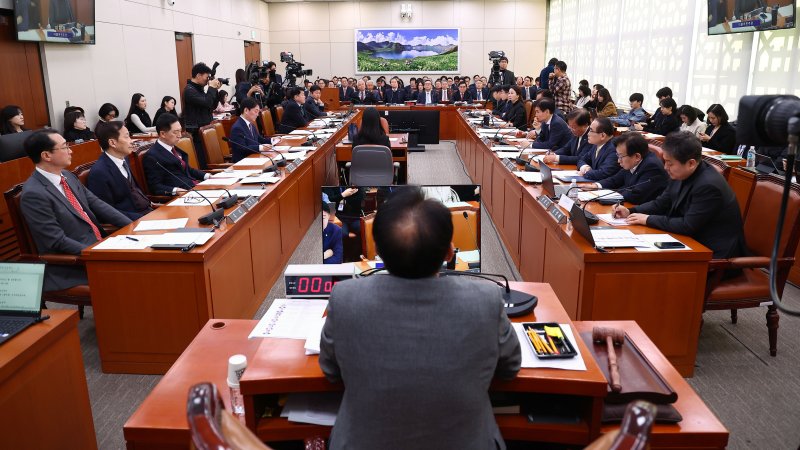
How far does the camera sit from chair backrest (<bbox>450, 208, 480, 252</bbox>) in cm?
222

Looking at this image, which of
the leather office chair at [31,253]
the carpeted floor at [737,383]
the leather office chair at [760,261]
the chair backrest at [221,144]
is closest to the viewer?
the carpeted floor at [737,383]

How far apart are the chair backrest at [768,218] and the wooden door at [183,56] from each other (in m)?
8.22

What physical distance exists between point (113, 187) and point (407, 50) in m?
11.7

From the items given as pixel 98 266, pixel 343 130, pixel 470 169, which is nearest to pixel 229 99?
pixel 343 130

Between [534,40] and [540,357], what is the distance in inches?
550

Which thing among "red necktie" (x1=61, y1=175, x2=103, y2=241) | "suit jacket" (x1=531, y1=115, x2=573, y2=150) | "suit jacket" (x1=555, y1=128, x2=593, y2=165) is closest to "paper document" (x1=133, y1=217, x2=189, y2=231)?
"red necktie" (x1=61, y1=175, x2=103, y2=241)

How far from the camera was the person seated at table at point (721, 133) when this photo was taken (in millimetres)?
5395

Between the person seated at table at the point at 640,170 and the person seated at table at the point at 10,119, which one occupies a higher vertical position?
the person seated at table at the point at 10,119

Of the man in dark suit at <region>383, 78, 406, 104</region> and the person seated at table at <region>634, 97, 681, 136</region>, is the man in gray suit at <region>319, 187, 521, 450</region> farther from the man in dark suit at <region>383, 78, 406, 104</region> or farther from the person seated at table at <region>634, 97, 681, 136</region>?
the man in dark suit at <region>383, 78, 406, 104</region>

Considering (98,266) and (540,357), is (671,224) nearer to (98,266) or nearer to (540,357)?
(540,357)

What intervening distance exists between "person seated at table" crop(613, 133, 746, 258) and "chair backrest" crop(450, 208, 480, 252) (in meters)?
1.12

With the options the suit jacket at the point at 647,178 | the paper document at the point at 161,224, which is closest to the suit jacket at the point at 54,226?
the paper document at the point at 161,224

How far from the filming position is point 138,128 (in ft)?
23.6

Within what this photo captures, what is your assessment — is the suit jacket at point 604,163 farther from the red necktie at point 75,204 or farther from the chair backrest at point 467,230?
the red necktie at point 75,204
